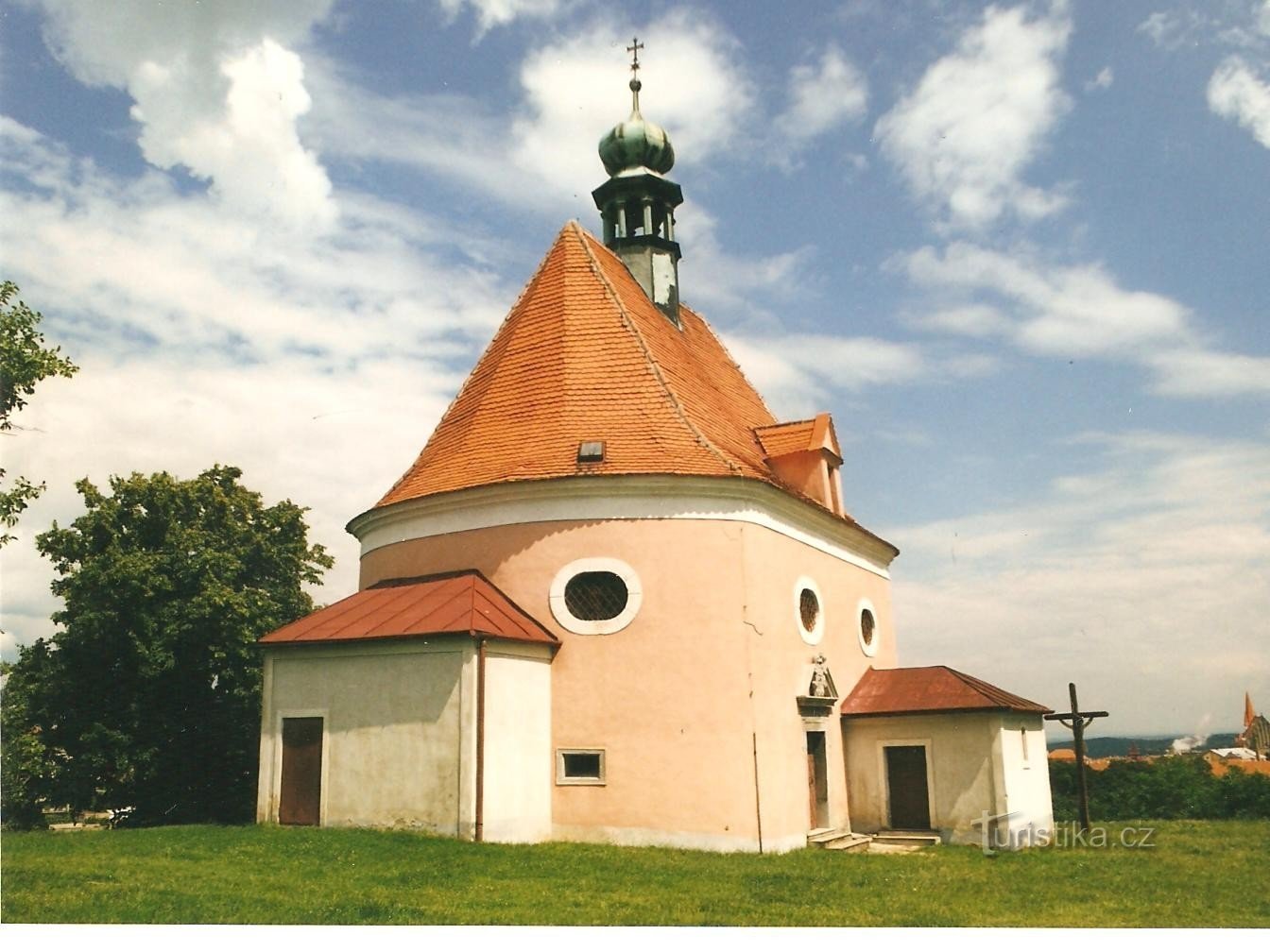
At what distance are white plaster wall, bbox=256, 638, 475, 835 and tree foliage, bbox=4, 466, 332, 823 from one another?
716 centimetres

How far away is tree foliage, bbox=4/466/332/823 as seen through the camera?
20078 millimetres

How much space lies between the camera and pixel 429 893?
32.9ft

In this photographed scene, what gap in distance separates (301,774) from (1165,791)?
1886cm

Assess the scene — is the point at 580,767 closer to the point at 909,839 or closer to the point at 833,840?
the point at 833,840

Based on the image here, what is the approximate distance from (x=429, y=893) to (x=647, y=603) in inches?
229

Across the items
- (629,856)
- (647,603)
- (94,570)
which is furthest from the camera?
(94,570)

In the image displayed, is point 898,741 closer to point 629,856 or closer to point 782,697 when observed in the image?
point 782,697

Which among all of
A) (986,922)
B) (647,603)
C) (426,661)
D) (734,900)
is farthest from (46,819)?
(986,922)

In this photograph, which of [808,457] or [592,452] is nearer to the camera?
[592,452]

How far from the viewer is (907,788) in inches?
676

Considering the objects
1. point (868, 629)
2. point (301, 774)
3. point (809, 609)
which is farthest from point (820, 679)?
point (301, 774)

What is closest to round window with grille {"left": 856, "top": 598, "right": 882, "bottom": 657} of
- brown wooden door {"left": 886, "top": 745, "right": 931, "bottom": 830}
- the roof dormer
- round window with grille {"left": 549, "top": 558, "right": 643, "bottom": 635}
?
the roof dormer

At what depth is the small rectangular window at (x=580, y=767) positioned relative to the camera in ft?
47.9

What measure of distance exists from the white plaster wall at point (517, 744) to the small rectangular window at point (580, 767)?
0.52ft
